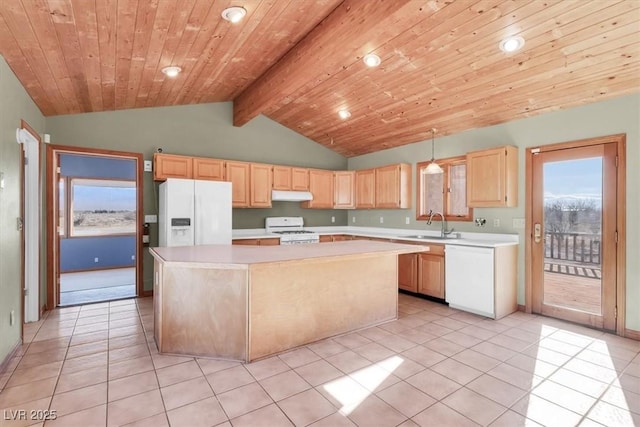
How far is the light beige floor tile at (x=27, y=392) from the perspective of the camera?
2102 mm

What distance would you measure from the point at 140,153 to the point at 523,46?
4.89 meters

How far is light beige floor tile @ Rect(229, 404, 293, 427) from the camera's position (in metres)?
1.88

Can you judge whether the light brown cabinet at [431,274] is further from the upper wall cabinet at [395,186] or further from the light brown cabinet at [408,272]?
the upper wall cabinet at [395,186]

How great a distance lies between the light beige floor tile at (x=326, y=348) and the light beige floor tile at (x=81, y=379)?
1645mm

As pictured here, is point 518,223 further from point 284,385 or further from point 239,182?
point 239,182

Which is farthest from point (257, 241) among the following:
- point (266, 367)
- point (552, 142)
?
point (552, 142)

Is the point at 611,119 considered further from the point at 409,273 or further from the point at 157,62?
the point at 157,62

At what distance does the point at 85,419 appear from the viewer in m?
1.92

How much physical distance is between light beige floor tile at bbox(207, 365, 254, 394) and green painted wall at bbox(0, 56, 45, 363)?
1679 millimetres

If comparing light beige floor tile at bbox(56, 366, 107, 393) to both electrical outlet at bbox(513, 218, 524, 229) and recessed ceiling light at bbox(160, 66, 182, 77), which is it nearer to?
recessed ceiling light at bbox(160, 66, 182, 77)

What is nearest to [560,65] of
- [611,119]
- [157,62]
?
[611,119]

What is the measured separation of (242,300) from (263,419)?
0.95 m

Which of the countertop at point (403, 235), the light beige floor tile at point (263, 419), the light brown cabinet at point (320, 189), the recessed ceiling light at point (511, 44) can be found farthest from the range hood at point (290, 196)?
the light beige floor tile at point (263, 419)

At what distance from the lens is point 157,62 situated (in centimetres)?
321
